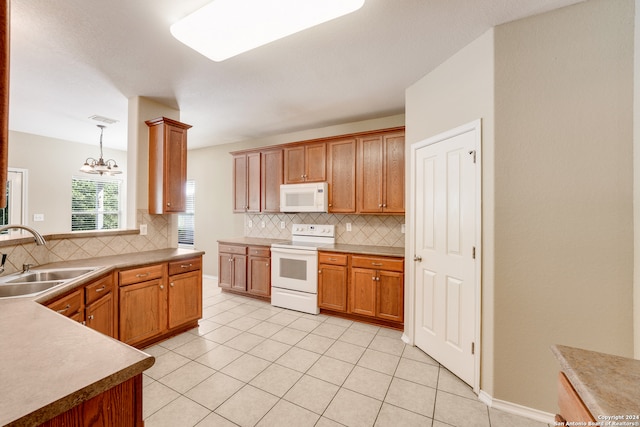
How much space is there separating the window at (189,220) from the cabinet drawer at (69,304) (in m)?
4.00

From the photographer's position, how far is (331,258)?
3.52m

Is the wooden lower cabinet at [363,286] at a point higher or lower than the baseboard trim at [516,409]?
higher

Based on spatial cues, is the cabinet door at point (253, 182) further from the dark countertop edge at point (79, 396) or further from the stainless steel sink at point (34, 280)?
the dark countertop edge at point (79, 396)

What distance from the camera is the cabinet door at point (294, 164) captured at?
160 inches

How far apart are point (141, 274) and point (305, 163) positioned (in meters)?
2.46

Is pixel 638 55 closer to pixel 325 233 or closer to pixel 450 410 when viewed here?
pixel 450 410

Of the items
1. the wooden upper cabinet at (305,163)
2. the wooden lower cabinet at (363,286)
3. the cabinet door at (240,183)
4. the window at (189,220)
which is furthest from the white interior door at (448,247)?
the window at (189,220)

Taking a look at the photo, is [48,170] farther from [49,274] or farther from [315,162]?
[315,162]

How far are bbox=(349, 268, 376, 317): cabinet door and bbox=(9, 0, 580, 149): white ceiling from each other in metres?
2.09

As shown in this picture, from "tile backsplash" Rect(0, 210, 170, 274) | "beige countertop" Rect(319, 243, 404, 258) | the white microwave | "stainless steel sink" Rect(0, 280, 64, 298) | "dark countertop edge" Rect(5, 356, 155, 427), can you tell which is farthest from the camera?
the white microwave

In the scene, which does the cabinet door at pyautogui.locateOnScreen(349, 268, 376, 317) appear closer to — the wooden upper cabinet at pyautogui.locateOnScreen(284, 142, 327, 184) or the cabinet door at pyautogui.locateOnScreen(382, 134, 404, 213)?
the cabinet door at pyautogui.locateOnScreen(382, 134, 404, 213)

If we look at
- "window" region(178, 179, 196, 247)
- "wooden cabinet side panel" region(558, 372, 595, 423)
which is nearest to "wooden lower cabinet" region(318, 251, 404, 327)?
"wooden cabinet side panel" region(558, 372, 595, 423)

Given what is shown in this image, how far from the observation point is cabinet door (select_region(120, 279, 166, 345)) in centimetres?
248

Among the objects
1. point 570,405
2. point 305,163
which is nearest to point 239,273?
point 305,163
